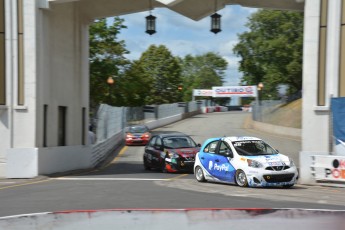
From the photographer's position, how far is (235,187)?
15938 millimetres

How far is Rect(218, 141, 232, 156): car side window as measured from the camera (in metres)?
16.5

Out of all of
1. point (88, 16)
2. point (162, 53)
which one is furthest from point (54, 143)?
point (162, 53)

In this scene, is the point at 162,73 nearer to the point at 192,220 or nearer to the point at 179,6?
the point at 179,6

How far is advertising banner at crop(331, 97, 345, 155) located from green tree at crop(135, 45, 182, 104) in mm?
70833

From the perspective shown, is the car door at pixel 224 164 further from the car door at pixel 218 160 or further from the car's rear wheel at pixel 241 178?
the car's rear wheel at pixel 241 178

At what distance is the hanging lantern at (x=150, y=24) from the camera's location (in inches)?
854

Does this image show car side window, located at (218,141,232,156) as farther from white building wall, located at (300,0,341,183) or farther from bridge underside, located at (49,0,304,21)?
bridge underside, located at (49,0,304,21)

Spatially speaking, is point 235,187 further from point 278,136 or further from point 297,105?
point 297,105

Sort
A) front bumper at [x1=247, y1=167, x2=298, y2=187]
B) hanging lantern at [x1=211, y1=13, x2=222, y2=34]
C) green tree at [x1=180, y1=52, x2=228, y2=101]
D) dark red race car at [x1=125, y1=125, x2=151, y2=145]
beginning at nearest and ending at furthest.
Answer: front bumper at [x1=247, y1=167, x2=298, y2=187], hanging lantern at [x1=211, y1=13, x2=222, y2=34], dark red race car at [x1=125, y1=125, x2=151, y2=145], green tree at [x1=180, y1=52, x2=228, y2=101]

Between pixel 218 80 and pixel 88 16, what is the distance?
376 ft

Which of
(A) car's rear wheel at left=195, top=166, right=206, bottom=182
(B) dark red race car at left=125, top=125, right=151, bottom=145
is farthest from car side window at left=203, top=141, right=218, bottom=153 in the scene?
(B) dark red race car at left=125, top=125, right=151, bottom=145

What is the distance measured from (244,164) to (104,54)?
1318 inches

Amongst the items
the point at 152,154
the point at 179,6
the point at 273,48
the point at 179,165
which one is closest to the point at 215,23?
the point at 179,6

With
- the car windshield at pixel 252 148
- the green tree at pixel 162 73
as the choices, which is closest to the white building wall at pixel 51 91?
the car windshield at pixel 252 148
